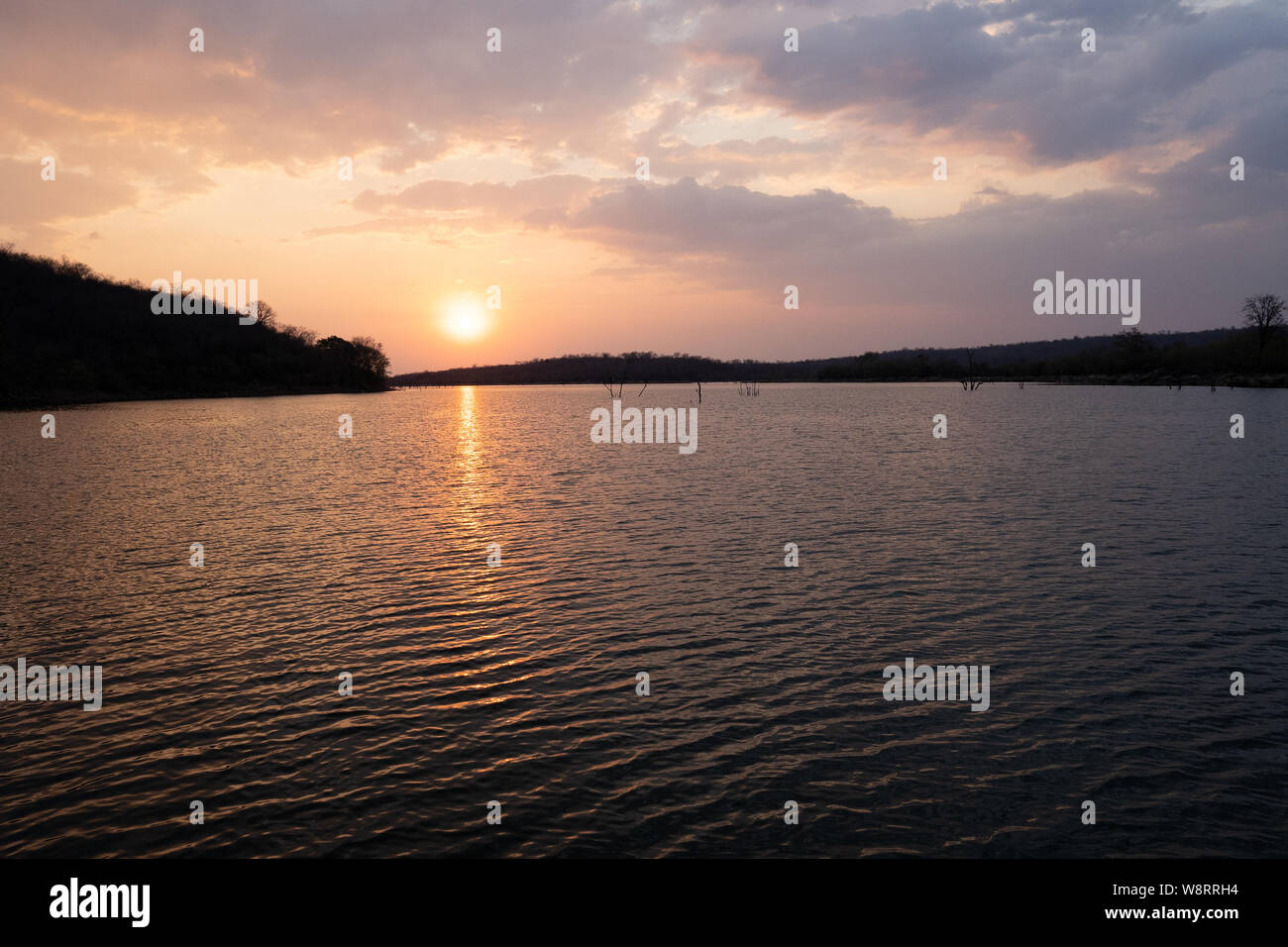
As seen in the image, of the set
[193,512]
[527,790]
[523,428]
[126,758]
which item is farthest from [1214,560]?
[523,428]

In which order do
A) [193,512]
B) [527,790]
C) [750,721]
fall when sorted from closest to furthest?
[527,790], [750,721], [193,512]

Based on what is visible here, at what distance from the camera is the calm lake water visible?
9.56 m

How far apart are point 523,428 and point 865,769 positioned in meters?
92.2

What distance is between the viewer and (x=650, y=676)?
47.3 ft

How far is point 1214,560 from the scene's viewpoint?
22797 mm

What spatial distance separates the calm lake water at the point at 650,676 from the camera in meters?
9.56

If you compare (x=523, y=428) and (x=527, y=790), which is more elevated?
(x=523, y=428)

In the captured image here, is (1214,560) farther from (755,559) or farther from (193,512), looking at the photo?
(193,512)

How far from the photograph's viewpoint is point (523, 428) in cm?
10044
